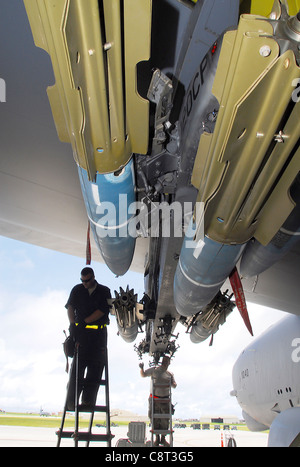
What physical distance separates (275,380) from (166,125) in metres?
5.56

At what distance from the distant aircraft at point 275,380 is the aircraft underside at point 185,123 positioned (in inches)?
102

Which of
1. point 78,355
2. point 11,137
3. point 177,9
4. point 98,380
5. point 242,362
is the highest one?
point 177,9

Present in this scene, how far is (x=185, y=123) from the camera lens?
101 inches

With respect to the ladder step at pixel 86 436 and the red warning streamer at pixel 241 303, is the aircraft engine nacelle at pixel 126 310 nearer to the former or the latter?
the ladder step at pixel 86 436

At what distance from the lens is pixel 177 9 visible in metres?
2.42

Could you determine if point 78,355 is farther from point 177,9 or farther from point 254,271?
point 177,9

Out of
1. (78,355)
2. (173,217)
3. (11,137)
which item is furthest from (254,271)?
(11,137)

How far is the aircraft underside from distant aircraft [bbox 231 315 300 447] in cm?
258

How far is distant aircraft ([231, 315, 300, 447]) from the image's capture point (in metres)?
4.64

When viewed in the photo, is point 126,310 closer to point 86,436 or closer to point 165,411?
point 86,436

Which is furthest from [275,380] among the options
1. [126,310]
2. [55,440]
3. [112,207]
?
[55,440]

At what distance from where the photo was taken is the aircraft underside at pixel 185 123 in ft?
4.55

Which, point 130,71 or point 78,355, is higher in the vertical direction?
point 130,71

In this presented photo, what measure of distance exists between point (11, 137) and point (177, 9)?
2.18m
